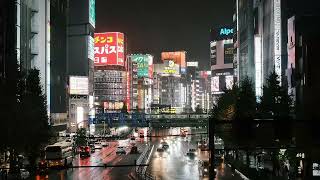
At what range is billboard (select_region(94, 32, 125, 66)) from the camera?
17362 cm

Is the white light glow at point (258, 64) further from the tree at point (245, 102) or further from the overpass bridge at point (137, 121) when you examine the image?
the tree at point (245, 102)

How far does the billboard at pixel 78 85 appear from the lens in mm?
129387

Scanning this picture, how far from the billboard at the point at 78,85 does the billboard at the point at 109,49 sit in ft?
143

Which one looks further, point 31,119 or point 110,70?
point 110,70

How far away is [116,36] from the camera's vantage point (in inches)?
6806

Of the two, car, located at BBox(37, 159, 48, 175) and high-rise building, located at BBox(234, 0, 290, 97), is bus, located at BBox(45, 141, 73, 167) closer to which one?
car, located at BBox(37, 159, 48, 175)

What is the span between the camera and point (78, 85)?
5128 inches

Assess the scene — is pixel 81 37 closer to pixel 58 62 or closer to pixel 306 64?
pixel 58 62

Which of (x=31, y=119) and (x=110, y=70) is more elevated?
(x=110, y=70)

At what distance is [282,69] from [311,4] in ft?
38.6

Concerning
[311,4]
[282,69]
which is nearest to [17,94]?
[282,69]

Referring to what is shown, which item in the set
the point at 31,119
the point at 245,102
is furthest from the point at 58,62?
the point at 31,119

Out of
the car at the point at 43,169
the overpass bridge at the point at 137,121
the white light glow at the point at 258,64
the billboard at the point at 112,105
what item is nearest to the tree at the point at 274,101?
the car at the point at 43,169

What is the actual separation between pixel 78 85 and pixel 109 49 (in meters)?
49.8
